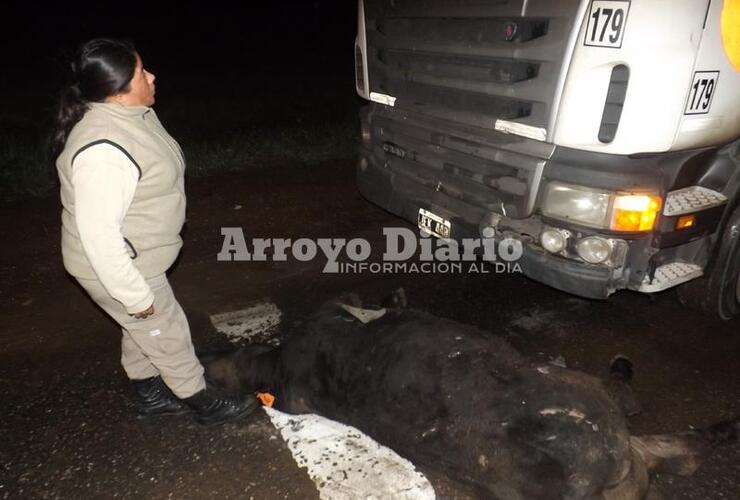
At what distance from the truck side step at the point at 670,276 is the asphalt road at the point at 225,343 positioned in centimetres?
62

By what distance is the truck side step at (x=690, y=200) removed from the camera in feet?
10.8

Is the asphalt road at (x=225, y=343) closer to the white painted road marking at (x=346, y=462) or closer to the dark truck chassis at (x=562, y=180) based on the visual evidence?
the white painted road marking at (x=346, y=462)

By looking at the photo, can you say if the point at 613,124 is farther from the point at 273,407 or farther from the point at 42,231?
the point at 42,231

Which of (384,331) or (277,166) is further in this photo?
(277,166)

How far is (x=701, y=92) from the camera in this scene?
3109 millimetres

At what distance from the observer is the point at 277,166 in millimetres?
8117

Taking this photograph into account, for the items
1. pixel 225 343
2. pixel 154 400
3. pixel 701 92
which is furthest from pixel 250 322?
pixel 701 92

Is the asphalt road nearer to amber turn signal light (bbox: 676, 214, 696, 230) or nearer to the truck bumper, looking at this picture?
the truck bumper

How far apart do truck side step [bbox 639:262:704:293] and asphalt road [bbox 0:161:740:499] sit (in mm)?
620

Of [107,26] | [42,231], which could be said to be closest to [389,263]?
[42,231]

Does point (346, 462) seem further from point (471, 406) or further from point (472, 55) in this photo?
point (472, 55)

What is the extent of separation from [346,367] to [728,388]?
2399mm

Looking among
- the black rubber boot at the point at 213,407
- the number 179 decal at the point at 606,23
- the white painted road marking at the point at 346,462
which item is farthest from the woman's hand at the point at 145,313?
the number 179 decal at the point at 606,23

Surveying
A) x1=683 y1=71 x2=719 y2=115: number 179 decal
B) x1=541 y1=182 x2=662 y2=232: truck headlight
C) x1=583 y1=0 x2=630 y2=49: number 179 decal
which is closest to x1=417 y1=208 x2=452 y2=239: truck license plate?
x1=541 y1=182 x2=662 y2=232: truck headlight
